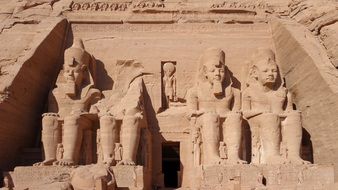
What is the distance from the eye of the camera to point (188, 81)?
9477 millimetres

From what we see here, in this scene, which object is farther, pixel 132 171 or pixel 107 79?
pixel 107 79

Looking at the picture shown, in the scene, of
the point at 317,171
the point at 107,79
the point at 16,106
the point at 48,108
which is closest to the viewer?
the point at 317,171

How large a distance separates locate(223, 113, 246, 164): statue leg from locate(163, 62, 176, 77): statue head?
66.2 inches

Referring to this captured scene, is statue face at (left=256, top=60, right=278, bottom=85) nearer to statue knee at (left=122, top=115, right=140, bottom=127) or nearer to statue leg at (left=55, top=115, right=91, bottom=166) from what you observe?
statue knee at (left=122, top=115, right=140, bottom=127)

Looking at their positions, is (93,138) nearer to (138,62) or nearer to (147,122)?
(147,122)

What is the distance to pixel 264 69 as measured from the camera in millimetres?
8766

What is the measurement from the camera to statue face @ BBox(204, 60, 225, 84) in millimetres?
8727

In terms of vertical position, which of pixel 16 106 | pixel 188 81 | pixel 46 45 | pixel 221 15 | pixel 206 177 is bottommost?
pixel 206 177

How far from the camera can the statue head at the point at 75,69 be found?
8.66 metres

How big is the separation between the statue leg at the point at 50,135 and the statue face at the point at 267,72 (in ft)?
12.0

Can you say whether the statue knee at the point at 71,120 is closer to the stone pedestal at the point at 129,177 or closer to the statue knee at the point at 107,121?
the statue knee at the point at 107,121

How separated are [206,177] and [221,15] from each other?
3.80 meters

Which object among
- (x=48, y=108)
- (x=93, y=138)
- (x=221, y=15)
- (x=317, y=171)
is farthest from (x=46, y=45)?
(x=317, y=171)

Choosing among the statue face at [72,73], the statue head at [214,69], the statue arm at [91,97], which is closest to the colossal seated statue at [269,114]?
the statue head at [214,69]
